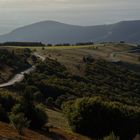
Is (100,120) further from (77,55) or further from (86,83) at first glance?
(77,55)

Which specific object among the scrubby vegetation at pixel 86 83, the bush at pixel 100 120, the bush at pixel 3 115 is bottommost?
the scrubby vegetation at pixel 86 83

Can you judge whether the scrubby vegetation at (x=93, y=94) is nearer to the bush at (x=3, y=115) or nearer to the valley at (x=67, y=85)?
the valley at (x=67, y=85)

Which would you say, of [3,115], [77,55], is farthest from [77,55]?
[3,115]

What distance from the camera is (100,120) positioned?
43.9 metres

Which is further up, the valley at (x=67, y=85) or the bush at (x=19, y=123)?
the bush at (x=19, y=123)

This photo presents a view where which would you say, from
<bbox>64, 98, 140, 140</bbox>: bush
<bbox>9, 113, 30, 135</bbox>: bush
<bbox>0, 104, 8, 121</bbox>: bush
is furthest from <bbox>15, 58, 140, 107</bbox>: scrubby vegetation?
<bbox>9, 113, 30, 135</bbox>: bush

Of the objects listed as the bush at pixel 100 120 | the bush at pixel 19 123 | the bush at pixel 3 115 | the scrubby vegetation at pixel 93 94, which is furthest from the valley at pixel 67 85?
the bush at pixel 100 120

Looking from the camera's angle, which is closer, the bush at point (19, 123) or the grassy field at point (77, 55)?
the bush at point (19, 123)

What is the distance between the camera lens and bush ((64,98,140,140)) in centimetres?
4369

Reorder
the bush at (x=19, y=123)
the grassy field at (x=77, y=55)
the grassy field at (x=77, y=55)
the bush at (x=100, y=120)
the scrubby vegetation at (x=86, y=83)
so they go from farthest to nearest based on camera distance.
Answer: the grassy field at (x=77, y=55)
the grassy field at (x=77, y=55)
the scrubby vegetation at (x=86, y=83)
the bush at (x=100, y=120)
the bush at (x=19, y=123)

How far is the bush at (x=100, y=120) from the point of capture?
43688mm

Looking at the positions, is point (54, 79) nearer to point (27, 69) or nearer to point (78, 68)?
point (27, 69)

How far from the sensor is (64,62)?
11575 centimetres

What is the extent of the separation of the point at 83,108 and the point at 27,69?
53373 millimetres
